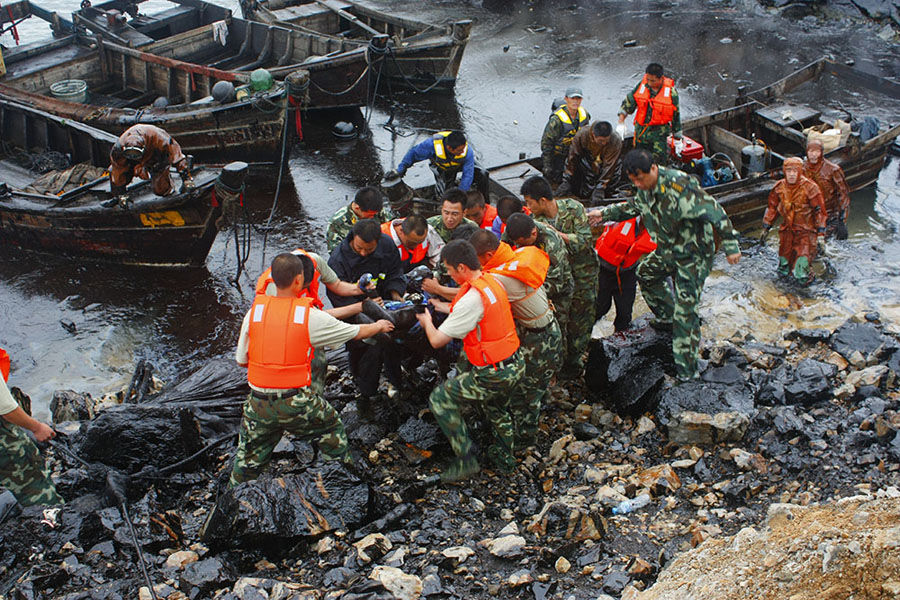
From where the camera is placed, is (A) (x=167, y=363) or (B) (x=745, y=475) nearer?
(B) (x=745, y=475)

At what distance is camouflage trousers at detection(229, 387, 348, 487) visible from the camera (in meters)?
3.96

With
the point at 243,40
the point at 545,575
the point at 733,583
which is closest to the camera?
the point at 733,583

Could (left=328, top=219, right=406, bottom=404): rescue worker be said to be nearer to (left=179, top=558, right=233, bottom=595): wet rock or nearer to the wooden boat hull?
(left=179, top=558, right=233, bottom=595): wet rock

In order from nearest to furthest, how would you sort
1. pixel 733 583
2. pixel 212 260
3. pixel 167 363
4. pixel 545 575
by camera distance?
pixel 733 583
pixel 545 575
pixel 167 363
pixel 212 260

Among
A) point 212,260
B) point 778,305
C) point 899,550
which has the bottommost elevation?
point 212,260

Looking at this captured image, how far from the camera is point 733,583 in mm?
3066

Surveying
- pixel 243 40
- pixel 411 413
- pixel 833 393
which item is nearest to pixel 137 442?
pixel 411 413

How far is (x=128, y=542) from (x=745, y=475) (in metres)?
3.68

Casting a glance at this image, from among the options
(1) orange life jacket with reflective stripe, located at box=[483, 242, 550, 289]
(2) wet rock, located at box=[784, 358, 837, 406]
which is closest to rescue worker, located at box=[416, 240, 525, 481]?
(1) orange life jacket with reflective stripe, located at box=[483, 242, 550, 289]

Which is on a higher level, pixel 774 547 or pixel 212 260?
pixel 774 547

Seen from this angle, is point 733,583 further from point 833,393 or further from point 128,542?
point 128,542

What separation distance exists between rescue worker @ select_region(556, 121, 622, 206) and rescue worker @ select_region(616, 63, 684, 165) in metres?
0.41

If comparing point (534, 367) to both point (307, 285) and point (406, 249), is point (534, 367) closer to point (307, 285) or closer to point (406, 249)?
point (406, 249)

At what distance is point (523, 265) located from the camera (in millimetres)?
4223
